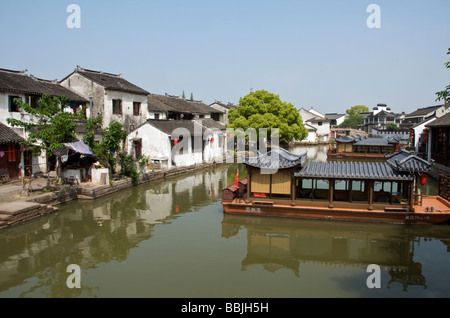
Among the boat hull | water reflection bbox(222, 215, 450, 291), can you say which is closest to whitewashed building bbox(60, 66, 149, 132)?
the boat hull

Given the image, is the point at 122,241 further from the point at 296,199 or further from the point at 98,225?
the point at 296,199

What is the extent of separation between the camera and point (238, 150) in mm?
35125

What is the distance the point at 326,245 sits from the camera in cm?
1055

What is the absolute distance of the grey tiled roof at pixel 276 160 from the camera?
12.3 meters

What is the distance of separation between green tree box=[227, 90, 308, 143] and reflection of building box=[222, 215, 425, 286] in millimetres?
19818

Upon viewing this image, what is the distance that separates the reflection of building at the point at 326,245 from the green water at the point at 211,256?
3cm

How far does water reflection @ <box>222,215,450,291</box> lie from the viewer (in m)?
9.08


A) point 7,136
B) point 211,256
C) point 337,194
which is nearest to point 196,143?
point 7,136

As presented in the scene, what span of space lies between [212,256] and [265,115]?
Result: 23.8 m

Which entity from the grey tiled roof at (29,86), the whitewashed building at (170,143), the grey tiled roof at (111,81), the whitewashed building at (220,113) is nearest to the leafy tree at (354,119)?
the whitewashed building at (220,113)

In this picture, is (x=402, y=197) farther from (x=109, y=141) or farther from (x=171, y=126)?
(x=171, y=126)

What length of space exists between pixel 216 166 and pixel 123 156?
33.3 ft
